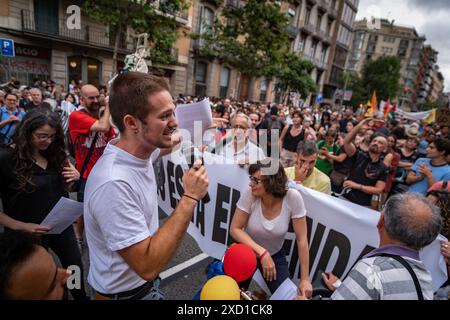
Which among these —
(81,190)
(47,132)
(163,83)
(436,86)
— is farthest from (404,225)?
(436,86)

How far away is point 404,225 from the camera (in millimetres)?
1390

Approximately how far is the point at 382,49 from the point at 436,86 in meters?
79.0

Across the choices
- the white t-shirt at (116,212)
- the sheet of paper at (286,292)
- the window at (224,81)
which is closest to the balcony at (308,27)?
the window at (224,81)

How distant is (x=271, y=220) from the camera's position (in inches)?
90.4

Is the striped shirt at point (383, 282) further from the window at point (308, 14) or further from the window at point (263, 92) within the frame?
the window at point (308, 14)

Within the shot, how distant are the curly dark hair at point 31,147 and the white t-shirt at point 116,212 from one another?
108 cm

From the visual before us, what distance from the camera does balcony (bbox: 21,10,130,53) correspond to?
14797 mm

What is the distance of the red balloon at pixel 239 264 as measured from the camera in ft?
5.54

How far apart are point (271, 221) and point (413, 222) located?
109 centimetres

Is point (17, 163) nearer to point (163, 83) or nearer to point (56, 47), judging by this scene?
point (163, 83)

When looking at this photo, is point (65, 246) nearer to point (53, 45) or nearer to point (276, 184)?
point (276, 184)

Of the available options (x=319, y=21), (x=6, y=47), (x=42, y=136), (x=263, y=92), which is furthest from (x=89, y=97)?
(x=319, y=21)

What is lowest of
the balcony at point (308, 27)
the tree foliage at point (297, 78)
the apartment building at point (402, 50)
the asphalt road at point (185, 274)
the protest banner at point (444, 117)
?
the asphalt road at point (185, 274)

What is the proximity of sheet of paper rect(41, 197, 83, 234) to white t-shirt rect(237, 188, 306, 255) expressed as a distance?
4.24 feet
